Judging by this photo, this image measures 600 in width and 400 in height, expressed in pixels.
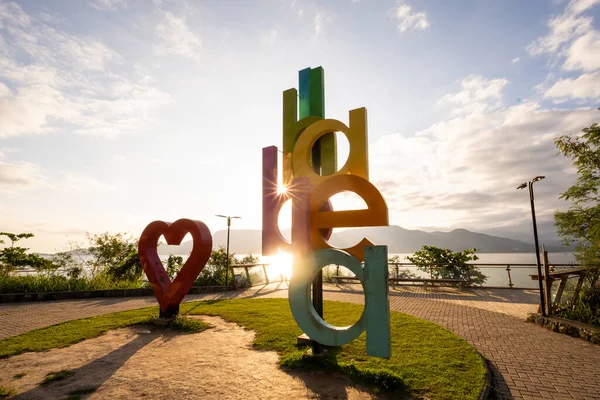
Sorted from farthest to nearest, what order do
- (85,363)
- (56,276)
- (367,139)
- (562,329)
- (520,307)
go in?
(56,276) → (520,307) → (562,329) → (367,139) → (85,363)

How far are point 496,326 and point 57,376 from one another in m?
9.44

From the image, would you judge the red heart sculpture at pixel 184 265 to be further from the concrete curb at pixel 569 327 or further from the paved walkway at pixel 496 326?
the concrete curb at pixel 569 327

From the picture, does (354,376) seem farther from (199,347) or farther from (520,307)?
(520,307)

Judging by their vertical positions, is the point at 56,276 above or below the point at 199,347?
above

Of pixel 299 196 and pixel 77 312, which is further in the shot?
pixel 77 312

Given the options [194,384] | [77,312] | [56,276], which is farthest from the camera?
[56,276]

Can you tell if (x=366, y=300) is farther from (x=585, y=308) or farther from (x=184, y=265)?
(x=585, y=308)

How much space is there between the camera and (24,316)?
935 cm

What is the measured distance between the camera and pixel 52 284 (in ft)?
43.8

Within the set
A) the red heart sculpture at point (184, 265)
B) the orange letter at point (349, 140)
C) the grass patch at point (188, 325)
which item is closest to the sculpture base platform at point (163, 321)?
the grass patch at point (188, 325)

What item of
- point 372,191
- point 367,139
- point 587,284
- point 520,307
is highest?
point 367,139

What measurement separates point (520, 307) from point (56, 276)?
19.2m

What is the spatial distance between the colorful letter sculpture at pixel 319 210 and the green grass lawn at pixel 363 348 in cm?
53

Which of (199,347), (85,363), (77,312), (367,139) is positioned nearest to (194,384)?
(199,347)
